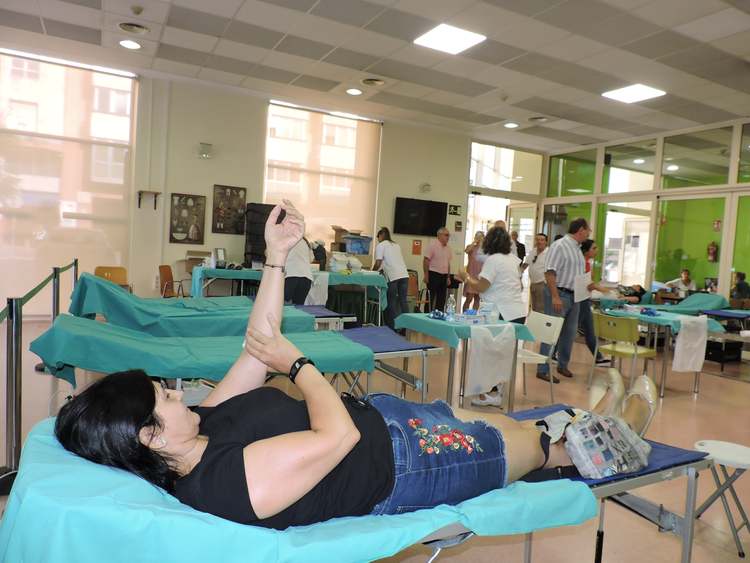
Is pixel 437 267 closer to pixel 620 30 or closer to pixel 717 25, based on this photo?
pixel 620 30

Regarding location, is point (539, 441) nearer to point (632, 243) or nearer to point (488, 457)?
point (488, 457)

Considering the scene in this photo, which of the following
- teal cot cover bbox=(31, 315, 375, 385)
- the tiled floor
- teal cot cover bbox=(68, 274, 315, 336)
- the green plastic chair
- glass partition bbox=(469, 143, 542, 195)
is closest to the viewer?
the tiled floor

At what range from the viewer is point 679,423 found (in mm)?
3916

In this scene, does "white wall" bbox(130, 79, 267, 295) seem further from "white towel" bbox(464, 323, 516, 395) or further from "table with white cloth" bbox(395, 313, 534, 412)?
"white towel" bbox(464, 323, 516, 395)

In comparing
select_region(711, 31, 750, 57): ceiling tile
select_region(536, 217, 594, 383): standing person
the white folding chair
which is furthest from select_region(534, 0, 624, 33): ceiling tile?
the white folding chair

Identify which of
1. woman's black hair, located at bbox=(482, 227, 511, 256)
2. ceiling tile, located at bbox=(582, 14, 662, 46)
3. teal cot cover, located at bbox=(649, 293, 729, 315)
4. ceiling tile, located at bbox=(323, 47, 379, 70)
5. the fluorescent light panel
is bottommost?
teal cot cover, located at bbox=(649, 293, 729, 315)

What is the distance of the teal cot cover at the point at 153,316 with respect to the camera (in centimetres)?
326

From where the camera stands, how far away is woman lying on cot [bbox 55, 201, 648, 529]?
1.19 meters

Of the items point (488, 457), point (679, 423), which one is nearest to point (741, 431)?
point (679, 423)

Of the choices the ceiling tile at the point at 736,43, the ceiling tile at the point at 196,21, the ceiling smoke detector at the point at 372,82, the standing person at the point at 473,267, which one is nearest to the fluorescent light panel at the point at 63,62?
the ceiling tile at the point at 196,21

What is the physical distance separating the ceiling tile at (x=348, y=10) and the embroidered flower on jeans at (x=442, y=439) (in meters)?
4.10

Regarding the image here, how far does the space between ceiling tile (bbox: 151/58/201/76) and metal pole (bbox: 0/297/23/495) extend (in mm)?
5319

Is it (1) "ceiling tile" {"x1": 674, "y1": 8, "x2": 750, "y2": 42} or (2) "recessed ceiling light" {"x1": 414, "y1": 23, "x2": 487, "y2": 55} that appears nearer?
(1) "ceiling tile" {"x1": 674, "y1": 8, "x2": 750, "y2": 42}

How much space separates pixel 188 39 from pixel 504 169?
626cm
